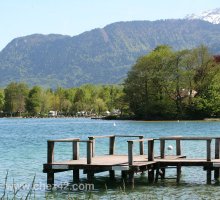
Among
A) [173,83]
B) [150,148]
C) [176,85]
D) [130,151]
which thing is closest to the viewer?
[130,151]

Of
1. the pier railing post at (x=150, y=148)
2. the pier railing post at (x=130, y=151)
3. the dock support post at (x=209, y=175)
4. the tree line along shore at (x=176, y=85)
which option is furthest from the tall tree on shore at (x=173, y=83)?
the pier railing post at (x=130, y=151)

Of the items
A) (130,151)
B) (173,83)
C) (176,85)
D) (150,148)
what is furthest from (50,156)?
(173,83)

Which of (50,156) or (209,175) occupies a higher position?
(50,156)

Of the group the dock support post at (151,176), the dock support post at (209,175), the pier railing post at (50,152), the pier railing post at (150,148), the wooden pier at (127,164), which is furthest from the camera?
the dock support post at (151,176)

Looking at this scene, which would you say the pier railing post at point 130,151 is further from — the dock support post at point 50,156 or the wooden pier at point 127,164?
the dock support post at point 50,156

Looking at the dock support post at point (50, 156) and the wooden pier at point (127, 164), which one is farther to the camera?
the dock support post at point (50, 156)

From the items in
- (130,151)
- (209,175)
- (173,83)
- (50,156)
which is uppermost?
(173,83)

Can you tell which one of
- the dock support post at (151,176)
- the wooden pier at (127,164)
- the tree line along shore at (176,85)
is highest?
the tree line along shore at (176,85)

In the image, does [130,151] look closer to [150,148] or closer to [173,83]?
[150,148]

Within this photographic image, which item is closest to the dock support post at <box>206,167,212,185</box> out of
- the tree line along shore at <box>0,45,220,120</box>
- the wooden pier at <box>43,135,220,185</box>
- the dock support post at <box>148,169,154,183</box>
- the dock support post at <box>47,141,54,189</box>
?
the wooden pier at <box>43,135,220,185</box>

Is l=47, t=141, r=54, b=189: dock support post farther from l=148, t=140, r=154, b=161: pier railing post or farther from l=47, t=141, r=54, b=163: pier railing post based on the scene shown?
l=148, t=140, r=154, b=161: pier railing post

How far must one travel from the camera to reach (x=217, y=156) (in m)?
26.2

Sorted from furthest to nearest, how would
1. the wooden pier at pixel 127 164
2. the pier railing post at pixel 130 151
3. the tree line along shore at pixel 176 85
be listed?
the tree line along shore at pixel 176 85 → the wooden pier at pixel 127 164 → the pier railing post at pixel 130 151

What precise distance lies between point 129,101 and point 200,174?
3884 inches
